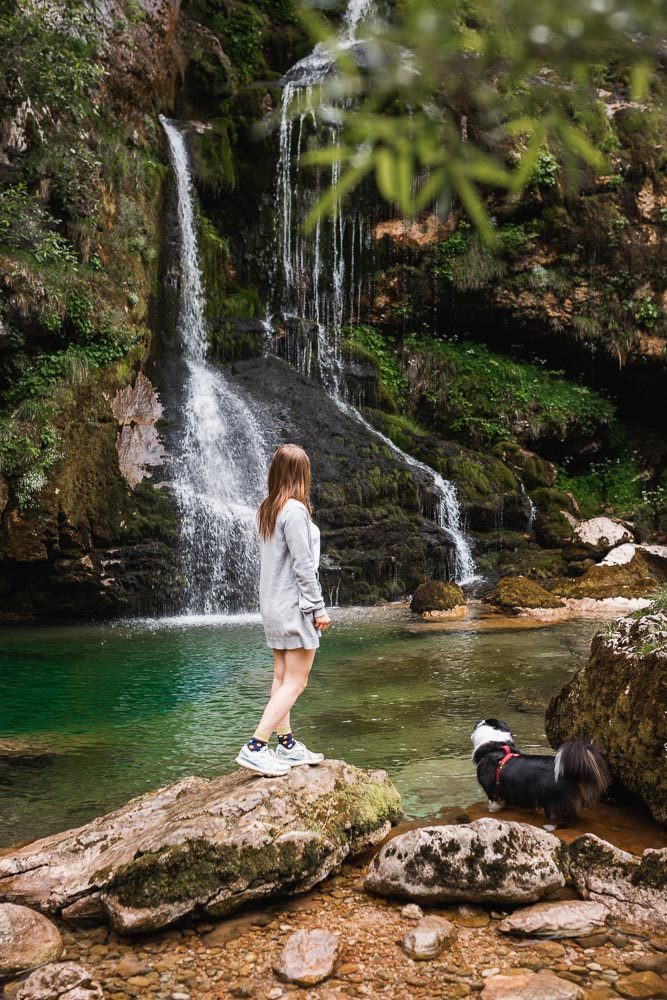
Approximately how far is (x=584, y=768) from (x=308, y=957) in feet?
5.24

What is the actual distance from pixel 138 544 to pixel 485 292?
43.4ft

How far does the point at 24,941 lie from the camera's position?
2.77 metres

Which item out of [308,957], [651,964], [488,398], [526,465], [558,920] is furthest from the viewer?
[488,398]

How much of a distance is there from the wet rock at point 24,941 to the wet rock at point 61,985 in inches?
4.6

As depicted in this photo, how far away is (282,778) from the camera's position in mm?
3514

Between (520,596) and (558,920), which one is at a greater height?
(558,920)

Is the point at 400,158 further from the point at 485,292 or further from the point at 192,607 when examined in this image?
the point at 485,292

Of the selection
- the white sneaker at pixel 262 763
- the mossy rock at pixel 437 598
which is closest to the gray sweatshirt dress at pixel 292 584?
the white sneaker at pixel 262 763

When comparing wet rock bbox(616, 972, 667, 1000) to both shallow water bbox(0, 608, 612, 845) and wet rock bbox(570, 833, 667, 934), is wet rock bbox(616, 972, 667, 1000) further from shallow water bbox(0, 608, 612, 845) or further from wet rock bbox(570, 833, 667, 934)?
shallow water bbox(0, 608, 612, 845)

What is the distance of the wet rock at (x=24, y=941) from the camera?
268 cm

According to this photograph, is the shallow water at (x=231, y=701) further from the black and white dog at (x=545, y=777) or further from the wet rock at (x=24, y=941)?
the wet rock at (x=24, y=941)

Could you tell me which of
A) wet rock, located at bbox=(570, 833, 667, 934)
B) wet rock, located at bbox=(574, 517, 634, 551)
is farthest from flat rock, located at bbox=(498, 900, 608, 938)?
wet rock, located at bbox=(574, 517, 634, 551)

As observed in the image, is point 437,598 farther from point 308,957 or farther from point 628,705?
point 308,957

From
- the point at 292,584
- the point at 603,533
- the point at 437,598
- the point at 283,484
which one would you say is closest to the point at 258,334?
the point at 437,598
